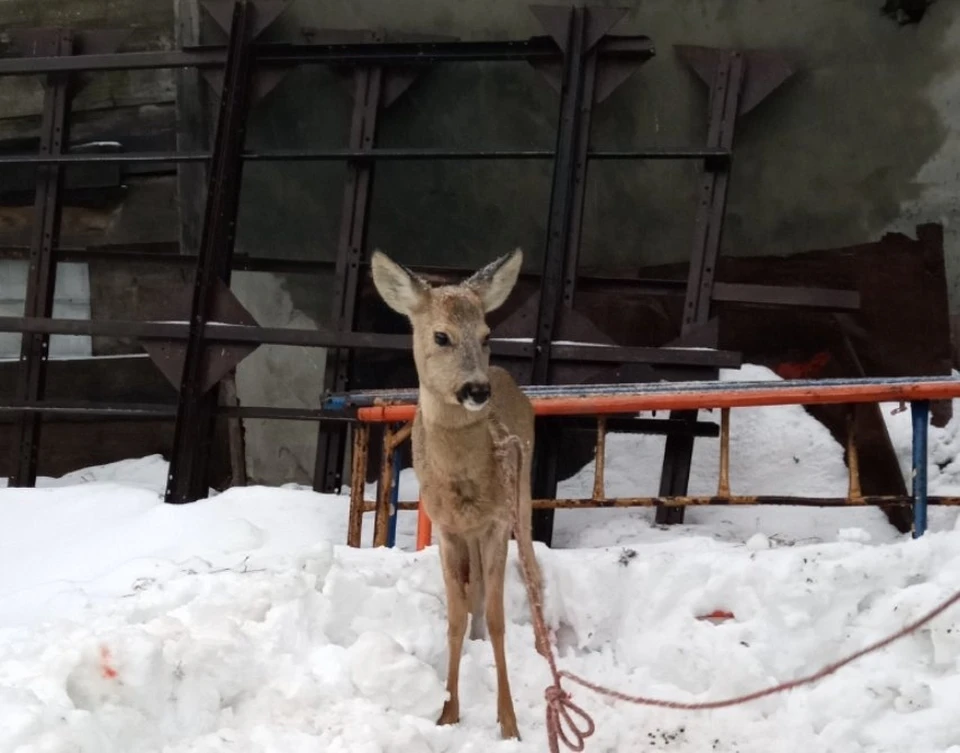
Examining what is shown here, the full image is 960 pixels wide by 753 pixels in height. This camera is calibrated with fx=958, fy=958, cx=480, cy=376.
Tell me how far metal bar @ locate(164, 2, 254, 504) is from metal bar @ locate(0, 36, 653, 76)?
0.20m

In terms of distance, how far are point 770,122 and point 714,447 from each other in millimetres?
2229

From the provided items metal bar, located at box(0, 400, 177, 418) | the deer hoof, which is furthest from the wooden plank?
the deer hoof

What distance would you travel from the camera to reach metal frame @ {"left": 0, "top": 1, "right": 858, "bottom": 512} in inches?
232

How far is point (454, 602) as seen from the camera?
3596 mm

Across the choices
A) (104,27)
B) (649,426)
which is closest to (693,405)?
(649,426)

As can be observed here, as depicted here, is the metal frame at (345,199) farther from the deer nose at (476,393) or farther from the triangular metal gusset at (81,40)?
the deer nose at (476,393)

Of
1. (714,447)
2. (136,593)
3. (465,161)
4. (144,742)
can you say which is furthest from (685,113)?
(144,742)

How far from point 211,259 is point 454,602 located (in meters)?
3.50

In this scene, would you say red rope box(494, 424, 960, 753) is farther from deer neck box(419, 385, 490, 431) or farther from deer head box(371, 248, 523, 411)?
deer head box(371, 248, 523, 411)

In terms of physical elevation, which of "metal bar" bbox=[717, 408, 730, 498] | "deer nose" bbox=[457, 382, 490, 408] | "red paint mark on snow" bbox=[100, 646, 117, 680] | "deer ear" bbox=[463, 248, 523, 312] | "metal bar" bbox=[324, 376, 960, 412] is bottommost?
"red paint mark on snow" bbox=[100, 646, 117, 680]

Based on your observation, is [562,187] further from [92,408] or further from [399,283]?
[92,408]

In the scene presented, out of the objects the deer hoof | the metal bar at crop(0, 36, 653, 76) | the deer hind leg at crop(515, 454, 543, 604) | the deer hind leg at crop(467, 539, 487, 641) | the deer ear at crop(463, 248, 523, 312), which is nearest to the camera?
the deer hoof

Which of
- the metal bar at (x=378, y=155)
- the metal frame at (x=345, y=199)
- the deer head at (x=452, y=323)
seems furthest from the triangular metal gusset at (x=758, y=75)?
the deer head at (x=452, y=323)

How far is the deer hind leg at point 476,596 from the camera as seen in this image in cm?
384
